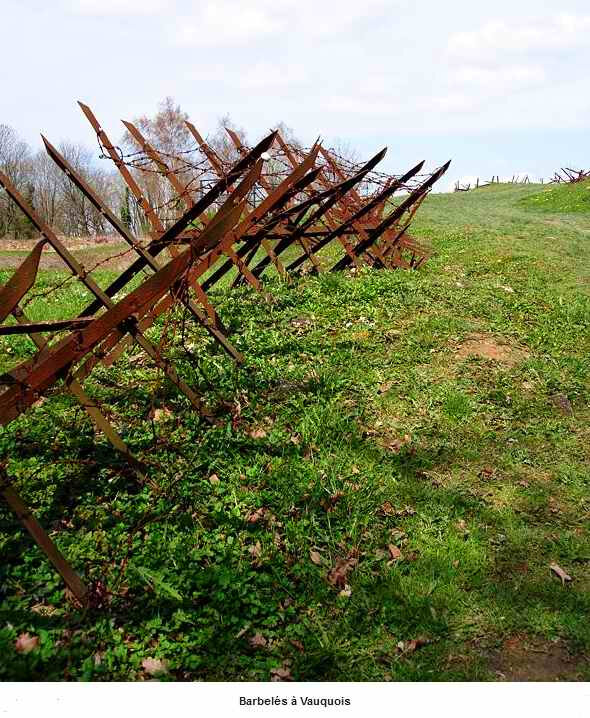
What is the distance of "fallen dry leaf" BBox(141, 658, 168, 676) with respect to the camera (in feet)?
9.78

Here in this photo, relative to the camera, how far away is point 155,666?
302cm

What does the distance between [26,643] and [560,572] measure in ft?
11.3

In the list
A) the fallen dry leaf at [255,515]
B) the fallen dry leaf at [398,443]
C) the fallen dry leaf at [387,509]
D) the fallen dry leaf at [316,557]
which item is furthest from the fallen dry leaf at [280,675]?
the fallen dry leaf at [398,443]

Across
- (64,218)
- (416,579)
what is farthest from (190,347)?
(64,218)

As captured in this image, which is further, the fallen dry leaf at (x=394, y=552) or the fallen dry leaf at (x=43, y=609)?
the fallen dry leaf at (x=394, y=552)

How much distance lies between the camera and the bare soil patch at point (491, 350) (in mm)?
6945

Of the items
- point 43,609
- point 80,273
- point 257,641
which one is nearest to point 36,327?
point 43,609

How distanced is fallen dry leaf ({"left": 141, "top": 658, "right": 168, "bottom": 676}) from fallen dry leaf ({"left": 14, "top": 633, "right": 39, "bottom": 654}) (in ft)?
1.97

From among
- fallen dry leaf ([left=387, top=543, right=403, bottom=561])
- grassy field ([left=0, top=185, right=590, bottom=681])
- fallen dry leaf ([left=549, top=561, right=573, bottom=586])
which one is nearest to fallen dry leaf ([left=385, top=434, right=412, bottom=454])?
grassy field ([left=0, top=185, right=590, bottom=681])

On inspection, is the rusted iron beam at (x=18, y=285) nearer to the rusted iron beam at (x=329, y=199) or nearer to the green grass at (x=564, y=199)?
the rusted iron beam at (x=329, y=199)

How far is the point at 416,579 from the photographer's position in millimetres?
3732

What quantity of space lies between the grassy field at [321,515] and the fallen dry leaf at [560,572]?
0.04 metres

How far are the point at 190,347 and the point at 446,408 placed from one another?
310cm
